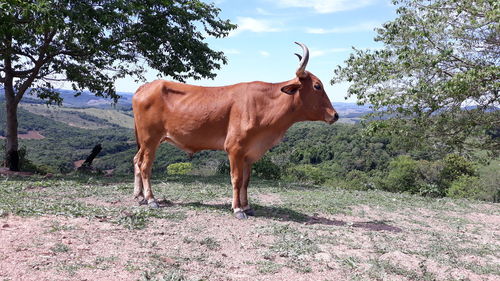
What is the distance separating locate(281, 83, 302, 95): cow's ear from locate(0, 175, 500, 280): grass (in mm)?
2050

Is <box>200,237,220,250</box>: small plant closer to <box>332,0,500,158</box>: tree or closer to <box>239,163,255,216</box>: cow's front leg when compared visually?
<box>239,163,255,216</box>: cow's front leg

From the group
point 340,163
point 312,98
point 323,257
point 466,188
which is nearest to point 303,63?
point 312,98

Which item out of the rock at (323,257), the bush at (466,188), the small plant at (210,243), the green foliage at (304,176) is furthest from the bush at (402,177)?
the small plant at (210,243)

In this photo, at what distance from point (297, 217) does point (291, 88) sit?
Answer: 7.39ft

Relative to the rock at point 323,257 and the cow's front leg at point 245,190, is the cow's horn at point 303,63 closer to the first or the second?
the cow's front leg at point 245,190

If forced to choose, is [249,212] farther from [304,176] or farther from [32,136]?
[32,136]

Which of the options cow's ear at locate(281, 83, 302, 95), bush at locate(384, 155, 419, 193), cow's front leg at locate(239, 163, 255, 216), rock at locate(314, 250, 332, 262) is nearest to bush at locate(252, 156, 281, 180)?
cow's front leg at locate(239, 163, 255, 216)

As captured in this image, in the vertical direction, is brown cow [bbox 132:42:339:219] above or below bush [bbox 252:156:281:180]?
above

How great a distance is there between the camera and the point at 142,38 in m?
13.8

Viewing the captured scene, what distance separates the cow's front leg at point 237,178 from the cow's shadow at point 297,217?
50 centimetres

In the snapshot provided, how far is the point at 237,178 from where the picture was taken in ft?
22.7

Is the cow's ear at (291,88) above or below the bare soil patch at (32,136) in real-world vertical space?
above

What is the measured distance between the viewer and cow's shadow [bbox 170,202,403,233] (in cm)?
724

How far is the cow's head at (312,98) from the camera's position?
691 cm
